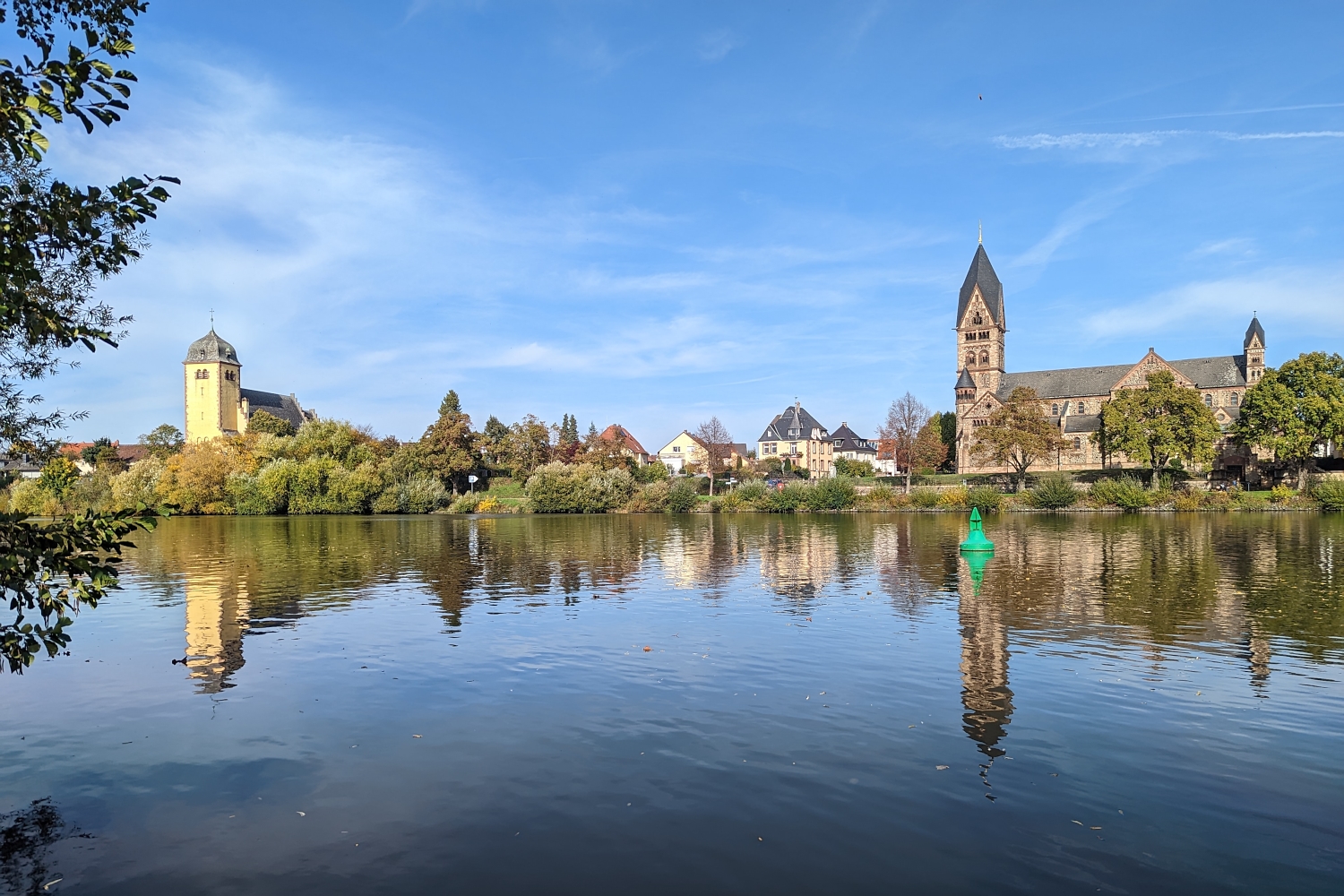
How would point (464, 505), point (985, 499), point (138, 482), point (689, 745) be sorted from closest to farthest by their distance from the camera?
point (689, 745) → point (985, 499) → point (138, 482) → point (464, 505)

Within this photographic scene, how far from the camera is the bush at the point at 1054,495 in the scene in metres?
70.6

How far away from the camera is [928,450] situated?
122438 millimetres

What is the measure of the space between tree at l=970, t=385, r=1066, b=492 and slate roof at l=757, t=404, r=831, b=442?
56.9m

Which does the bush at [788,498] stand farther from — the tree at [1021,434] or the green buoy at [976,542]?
the green buoy at [976,542]

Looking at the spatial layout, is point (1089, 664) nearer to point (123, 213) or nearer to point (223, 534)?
point (123, 213)

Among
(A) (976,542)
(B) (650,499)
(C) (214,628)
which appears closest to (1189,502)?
(B) (650,499)

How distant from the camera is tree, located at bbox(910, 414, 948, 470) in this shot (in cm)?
12062

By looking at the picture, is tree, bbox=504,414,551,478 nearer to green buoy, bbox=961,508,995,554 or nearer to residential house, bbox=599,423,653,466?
residential house, bbox=599,423,653,466

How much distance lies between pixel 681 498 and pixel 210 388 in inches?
3392

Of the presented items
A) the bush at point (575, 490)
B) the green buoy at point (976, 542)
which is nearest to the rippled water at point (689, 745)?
the green buoy at point (976, 542)

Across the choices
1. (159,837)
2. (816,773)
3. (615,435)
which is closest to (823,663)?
(816,773)

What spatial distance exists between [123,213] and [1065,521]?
58.2 metres

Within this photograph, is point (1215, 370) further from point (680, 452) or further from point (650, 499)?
point (680, 452)

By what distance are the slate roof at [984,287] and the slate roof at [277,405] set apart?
337 ft
